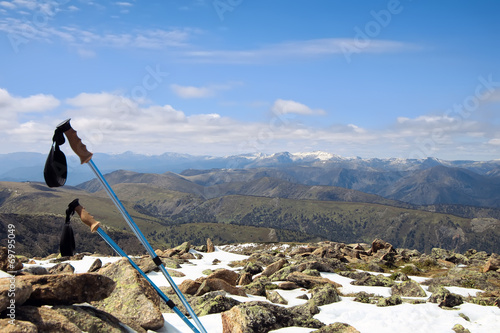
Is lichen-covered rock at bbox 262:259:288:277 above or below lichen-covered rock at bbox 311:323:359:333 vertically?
below

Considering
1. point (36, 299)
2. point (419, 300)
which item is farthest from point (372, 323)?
point (36, 299)

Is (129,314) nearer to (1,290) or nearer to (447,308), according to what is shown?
(1,290)

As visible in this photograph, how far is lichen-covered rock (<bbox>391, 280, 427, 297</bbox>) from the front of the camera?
22062 millimetres

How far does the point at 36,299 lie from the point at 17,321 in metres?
1.97

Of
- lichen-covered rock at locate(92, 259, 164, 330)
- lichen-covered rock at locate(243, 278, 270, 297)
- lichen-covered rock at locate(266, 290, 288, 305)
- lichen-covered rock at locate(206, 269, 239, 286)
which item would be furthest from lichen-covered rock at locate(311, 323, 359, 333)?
lichen-covered rock at locate(206, 269, 239, 286)

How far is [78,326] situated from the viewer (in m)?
8.85

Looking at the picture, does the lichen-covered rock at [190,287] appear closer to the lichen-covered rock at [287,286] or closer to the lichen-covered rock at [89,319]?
the lichen-covered rock at [287,286]

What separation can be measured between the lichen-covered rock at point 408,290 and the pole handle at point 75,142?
22.3 metres

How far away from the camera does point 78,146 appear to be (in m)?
7.42

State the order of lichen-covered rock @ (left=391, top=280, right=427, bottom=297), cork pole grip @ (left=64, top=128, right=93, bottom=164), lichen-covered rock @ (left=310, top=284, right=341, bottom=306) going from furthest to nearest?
1. lichen-covered rock @ (left=391, top=280, right=427, bottom=297)
2. lichen-covered rock @ (left=310, top=284, right=341, bottom=306)
3. cork pole grip @ (left=64, top=128, right=93, bottom=164)

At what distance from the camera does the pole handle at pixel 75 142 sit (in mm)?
6920

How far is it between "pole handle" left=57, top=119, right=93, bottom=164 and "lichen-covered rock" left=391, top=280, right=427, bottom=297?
2227 cm

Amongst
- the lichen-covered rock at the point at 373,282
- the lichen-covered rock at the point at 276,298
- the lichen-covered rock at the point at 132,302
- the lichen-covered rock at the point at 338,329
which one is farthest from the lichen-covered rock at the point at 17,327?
the lichen-covered rock at the point at 373,282

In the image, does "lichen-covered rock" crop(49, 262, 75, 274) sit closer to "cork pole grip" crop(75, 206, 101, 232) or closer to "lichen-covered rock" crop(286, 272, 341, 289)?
"lichen-covered rock" crop(286, 272, 341, 289)
